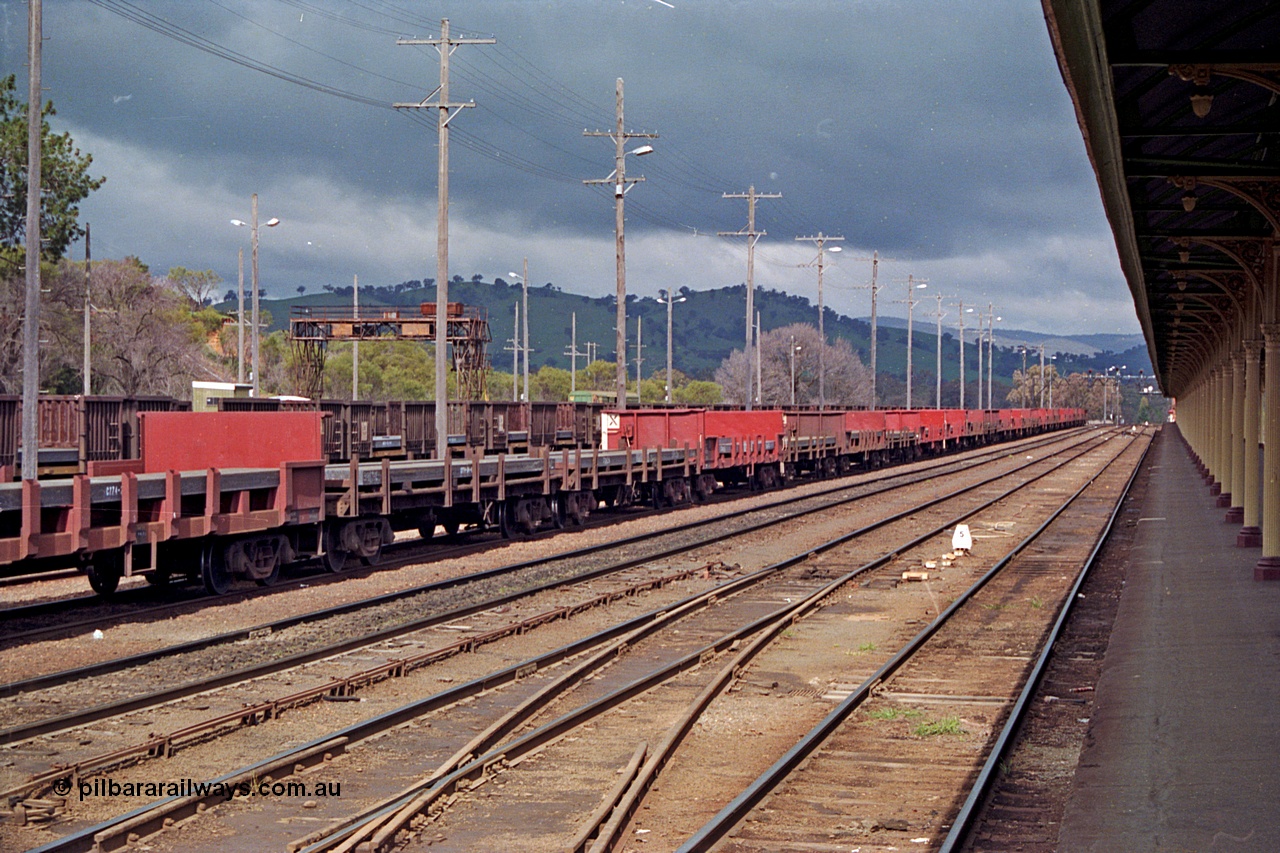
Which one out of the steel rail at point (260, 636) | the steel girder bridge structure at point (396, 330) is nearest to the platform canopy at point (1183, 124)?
the steel rail at point (260, 636)

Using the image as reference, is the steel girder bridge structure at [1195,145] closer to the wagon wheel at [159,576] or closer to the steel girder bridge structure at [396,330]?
the wagon wheel at [159,576]

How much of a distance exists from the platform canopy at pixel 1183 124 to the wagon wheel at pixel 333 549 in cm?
1192

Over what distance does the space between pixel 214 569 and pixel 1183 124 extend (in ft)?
42.3

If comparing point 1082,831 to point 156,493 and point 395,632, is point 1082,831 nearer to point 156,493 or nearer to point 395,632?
point 395,632

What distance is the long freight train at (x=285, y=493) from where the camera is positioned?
14.7 meters

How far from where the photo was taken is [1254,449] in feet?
77.1

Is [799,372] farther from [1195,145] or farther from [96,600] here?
[1195,145]

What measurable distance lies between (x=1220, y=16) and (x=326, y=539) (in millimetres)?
14608

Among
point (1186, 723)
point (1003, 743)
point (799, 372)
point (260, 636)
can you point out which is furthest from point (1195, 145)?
point (799, 372)

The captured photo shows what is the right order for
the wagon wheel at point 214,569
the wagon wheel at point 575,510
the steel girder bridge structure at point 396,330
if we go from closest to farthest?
the wagon wheel at point 214,569
the wagon wheel at point 575,510
the steel girder bridge structure at point 396,330

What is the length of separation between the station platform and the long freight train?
34.6 feet

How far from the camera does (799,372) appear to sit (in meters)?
114

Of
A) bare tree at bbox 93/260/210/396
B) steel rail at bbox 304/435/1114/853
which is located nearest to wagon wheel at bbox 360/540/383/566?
steel rail at bbox 304/435/1114/853

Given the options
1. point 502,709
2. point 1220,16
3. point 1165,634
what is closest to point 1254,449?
point 1165,634
